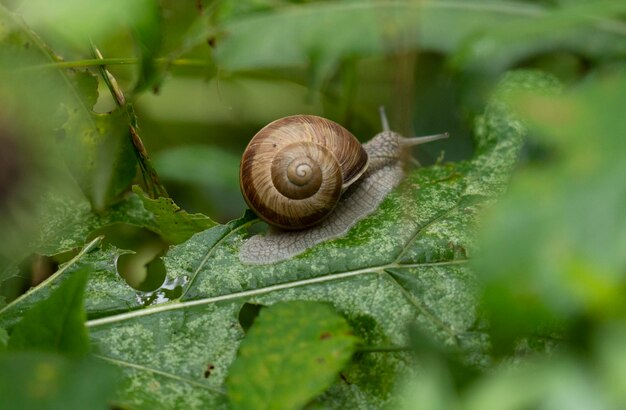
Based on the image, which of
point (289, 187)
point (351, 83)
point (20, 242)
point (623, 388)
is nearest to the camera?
point (623, 388)

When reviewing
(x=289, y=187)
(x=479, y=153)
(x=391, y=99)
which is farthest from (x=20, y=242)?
(x=391, y=99)

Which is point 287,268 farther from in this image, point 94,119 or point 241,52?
point 241,52

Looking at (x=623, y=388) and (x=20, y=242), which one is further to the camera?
(x=20, y=242)

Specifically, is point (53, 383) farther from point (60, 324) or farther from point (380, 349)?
point (380, 349)

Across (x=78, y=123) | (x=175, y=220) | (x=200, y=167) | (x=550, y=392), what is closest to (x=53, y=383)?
(x=550, y=392)

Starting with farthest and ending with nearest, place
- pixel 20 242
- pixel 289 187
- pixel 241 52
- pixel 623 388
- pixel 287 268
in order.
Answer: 1. pixel 241 52
2. pixel 289 187
3. pixel 20 242
4. pixel 287 268
5. pixel 623 388

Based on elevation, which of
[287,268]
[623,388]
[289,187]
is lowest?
[623,388]

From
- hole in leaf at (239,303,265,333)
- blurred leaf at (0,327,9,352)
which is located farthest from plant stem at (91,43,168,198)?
blurred leaf at (0,327,9,352)
